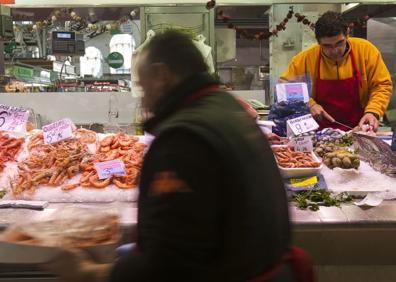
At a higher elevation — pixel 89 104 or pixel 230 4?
pixel 230 4

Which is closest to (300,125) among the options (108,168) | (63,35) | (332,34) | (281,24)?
(332,34)

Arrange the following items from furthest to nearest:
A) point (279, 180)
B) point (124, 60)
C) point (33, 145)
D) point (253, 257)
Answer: point (124, 60) < point (33, 145) < point (279, 180) < point (253, 257)

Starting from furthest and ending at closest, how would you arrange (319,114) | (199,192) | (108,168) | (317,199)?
(319,114)
(108,168)
(317,199)
(199,192)

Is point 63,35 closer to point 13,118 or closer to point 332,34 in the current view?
point 13,118

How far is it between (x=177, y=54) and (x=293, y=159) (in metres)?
1.59

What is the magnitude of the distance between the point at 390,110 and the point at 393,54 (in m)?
0.84

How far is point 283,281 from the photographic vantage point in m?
1.30

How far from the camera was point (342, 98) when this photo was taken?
13.1 feet

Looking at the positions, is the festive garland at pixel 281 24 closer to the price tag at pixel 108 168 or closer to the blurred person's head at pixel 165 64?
the price tag at pixel 108 168

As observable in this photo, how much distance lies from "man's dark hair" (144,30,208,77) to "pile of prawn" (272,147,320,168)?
1456mm

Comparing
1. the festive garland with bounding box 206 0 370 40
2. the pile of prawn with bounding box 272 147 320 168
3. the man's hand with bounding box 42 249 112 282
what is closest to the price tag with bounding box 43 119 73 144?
the pile of prawn with bounding box 272 147 320 168

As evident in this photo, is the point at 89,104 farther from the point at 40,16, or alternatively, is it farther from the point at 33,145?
the point at 33,145

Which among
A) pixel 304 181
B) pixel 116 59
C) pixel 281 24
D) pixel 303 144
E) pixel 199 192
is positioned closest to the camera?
pixel 199 192

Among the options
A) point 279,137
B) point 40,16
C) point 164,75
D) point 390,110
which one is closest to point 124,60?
point 40,16
